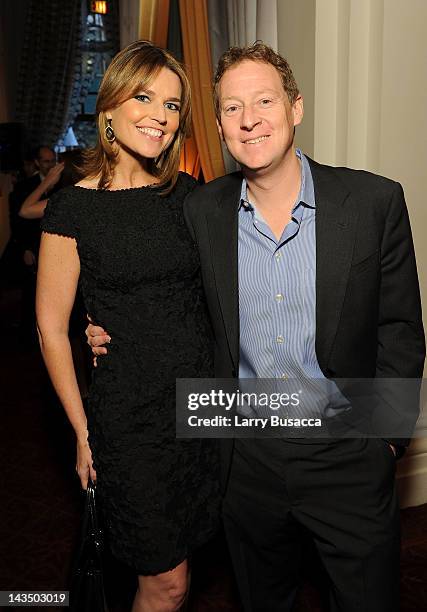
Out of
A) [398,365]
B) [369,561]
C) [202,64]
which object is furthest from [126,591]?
[202,64]

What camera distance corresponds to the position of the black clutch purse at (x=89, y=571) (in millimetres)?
1791

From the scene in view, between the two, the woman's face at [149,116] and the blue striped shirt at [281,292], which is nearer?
the blue striped shirt at [281,292]

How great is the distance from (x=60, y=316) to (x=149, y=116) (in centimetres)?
60

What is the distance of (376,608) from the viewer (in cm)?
166

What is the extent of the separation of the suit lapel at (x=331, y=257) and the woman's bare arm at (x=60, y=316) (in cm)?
66

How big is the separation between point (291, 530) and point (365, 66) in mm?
1612

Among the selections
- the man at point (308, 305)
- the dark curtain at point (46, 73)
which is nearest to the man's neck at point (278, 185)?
the man at point (308, 305)

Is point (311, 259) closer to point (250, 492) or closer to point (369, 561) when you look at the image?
point (250, 492)

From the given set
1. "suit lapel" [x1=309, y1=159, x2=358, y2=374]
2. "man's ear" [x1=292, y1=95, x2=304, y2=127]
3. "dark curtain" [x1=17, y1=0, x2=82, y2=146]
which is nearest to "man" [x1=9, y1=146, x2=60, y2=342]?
"man's ear" [x1=292, y1=95, x2=304, y2=127]

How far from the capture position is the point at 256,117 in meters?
1.58

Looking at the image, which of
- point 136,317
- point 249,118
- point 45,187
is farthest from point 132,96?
point 45,187

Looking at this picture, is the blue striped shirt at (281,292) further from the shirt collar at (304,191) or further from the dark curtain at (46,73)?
the dark curtain at (46,73)

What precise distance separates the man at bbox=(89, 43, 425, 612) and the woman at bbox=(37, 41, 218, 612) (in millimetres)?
118

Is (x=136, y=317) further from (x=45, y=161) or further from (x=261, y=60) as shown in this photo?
(x=45, y=161)
